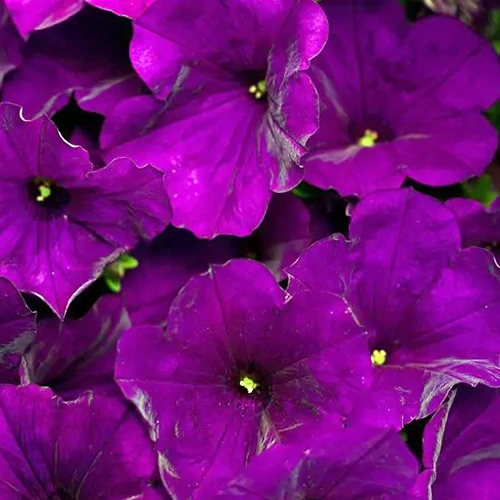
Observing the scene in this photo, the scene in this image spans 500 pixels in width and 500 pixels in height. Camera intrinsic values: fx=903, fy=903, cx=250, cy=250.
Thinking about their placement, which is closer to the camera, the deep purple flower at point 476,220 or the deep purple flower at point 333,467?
the deep purple flower at point 333,467

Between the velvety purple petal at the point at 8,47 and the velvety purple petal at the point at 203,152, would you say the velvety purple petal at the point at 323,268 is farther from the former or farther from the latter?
the velvety purple petal at the point at 8,47

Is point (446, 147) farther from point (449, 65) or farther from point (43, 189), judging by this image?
point (43, 189)

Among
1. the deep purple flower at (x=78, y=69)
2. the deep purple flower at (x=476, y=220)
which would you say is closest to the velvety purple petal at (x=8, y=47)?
the deep purple flower at (x=78, y=69)

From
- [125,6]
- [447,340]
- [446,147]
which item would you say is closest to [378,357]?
[447,340]

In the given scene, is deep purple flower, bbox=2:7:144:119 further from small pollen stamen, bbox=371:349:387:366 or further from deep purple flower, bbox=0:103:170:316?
small pollen stamen, bbox=371:349:387:366

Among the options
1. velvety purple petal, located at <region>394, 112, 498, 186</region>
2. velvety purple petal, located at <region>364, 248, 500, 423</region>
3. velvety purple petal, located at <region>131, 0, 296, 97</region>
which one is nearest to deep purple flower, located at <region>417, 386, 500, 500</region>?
velvety purple petal, located at <region>364, 248, 500, 423</region>

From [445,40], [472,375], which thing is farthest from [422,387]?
[445,40]
